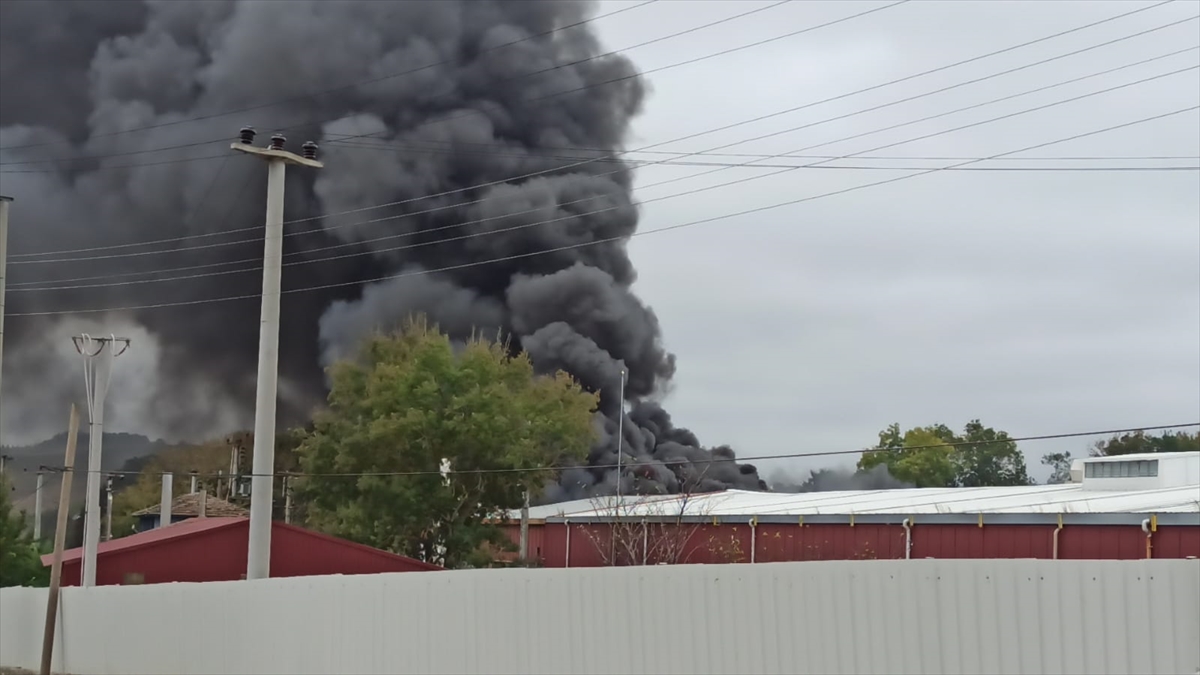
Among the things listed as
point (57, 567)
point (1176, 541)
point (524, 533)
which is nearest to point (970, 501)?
point (1176, 541)

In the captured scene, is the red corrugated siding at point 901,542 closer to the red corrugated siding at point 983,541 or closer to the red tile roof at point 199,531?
the red corrugated siding at point 983,541

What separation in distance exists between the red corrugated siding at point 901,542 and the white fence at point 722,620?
15928mm

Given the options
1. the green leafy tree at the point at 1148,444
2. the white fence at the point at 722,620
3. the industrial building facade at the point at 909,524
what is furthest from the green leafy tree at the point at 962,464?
the white fence at the point at 722,620

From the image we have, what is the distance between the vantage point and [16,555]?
53.7 meters

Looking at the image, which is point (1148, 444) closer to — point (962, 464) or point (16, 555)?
point (962, 464)

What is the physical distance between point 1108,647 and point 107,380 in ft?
102

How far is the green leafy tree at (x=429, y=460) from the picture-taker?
45156mm

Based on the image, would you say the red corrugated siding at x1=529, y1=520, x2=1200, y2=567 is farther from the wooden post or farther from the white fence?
the wooden post

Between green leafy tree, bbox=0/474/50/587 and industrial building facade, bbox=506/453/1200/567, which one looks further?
green leafy tree, bbox=0/474/50/587

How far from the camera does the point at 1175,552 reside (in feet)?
95.3

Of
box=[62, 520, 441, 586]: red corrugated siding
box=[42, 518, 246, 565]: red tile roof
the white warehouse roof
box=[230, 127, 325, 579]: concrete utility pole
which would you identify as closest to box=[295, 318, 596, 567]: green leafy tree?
the white warehouse roof

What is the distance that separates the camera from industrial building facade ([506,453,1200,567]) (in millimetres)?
30750

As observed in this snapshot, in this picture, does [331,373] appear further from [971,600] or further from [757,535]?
[971,600]

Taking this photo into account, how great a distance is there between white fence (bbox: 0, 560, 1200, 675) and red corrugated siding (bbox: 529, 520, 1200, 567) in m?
15.9
